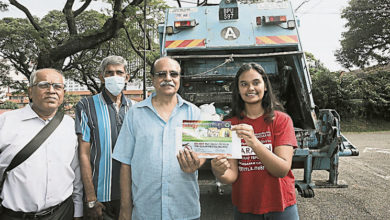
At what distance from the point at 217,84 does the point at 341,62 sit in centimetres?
2073

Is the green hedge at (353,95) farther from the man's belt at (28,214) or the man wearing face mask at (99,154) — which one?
the man's belt at (28,214)

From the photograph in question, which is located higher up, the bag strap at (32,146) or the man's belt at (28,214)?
the bag strap at (32,146)

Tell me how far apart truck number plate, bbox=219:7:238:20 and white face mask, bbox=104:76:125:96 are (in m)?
2.27

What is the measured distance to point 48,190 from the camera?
1711mm

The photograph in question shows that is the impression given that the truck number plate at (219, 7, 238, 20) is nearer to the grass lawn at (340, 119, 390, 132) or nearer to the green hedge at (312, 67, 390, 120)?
the green hedge at (312, 67, 390, 120)

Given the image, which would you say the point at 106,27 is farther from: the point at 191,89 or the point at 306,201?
the point at 306,201

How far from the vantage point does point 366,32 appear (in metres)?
19.0

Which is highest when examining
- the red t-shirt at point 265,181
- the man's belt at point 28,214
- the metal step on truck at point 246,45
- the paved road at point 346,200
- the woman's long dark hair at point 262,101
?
the metal step on truck at point 246,45

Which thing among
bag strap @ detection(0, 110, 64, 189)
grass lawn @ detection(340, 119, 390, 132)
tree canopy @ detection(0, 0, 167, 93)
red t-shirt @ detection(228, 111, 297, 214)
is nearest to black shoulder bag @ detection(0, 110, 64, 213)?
bag strap @ detection(0, 110, 64, 189)

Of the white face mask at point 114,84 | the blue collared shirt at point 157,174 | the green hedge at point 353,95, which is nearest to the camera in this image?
the blue collared shirt at point 157,174

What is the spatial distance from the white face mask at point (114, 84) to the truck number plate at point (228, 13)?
2.27 m

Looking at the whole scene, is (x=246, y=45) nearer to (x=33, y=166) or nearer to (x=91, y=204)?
(x=91, y=204)

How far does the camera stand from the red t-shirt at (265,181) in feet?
5.25

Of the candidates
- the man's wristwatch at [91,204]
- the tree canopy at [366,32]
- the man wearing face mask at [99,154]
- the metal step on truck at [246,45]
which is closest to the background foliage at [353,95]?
the tree canopy at [366,32]
